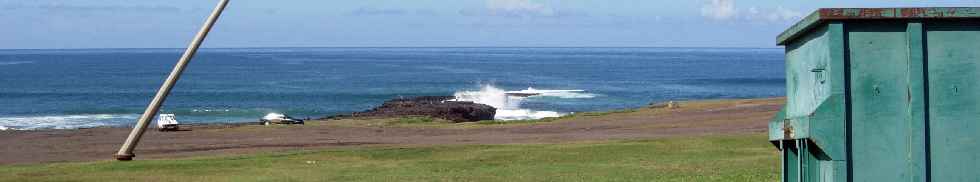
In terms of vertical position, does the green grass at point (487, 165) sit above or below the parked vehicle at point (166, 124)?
below

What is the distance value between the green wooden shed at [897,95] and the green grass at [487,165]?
1013 cm

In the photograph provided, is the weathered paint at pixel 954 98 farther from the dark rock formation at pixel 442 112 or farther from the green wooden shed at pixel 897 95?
the dark rock formation at pixel 442 112

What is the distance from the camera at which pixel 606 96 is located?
96125 millimetres

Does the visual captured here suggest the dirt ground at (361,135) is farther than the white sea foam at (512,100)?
No

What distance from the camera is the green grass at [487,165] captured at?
66.2 ft

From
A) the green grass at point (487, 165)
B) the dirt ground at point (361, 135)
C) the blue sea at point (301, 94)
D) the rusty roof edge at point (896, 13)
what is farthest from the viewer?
the blue sea at point (301, 94)

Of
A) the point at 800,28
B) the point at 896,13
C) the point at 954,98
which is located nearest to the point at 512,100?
the point at 800,28

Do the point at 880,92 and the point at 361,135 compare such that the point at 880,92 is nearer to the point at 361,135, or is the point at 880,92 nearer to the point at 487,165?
the point at 487,165

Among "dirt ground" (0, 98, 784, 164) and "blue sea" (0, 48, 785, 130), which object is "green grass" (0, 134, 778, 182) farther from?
"blue sea" (0, 48, 785, 130)

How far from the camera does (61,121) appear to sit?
67438 mm

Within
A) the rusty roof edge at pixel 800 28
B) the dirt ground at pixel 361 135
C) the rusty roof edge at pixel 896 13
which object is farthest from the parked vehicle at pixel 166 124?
the rusty roof edge at pixel 896 13

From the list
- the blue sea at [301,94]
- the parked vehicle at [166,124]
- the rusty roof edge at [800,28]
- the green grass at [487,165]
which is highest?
the blue sea at [301,94]

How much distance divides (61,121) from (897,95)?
65.0 meters

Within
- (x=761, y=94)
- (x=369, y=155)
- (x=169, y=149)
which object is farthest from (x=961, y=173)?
(x=761, y=94)
